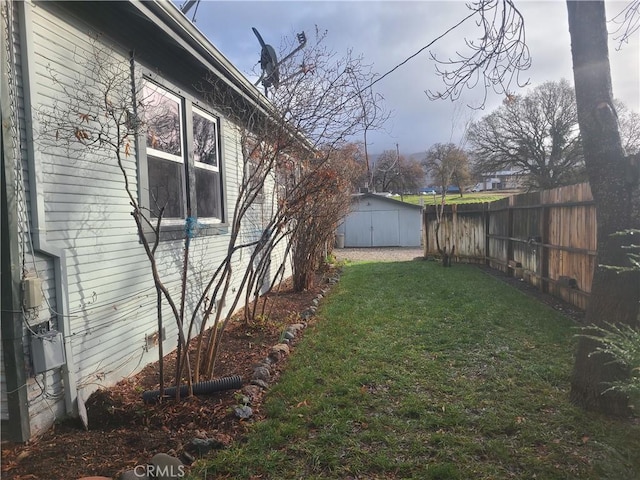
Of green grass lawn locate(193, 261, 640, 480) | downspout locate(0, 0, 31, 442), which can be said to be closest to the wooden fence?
green grass lawn locate(193, 261, 640, 480)

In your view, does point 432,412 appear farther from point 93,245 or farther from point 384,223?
point 384,223

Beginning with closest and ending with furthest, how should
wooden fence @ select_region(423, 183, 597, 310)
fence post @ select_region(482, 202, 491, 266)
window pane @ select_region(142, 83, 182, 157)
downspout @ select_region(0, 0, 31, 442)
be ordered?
1. downspout @ select_region(0, 0, 31, 442)
2. window pane @ select_region(142, 83, 182, 157)
3. wooden fence @ select_region(423, 183, 597, 310)
4. fence post @ select_region(482, 202, 491, 266)

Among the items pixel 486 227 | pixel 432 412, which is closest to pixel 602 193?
pixel 432 412

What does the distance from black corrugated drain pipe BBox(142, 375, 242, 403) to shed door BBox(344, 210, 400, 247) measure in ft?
67.5

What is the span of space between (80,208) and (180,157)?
1.85m

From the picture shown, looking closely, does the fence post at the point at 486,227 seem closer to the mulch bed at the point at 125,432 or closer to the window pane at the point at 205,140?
the window pane at the point at 205,140

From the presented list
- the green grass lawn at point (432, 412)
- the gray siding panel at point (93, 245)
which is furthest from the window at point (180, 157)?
the green grass lawn at point (432, 412)

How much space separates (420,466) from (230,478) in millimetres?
1146

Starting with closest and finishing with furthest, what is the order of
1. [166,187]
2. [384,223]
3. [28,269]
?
[28,269] → [166,187] → [384,223]

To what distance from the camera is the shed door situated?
78.4 feet

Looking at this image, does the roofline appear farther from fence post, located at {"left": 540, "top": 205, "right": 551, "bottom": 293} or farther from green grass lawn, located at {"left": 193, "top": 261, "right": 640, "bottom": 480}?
fence post, located at {"left": 540, "top": 205, "right": 551, "bottom": 293}

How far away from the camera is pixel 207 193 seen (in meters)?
5.87

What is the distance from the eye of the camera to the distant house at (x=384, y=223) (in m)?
23.7

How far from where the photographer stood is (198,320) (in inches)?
216
